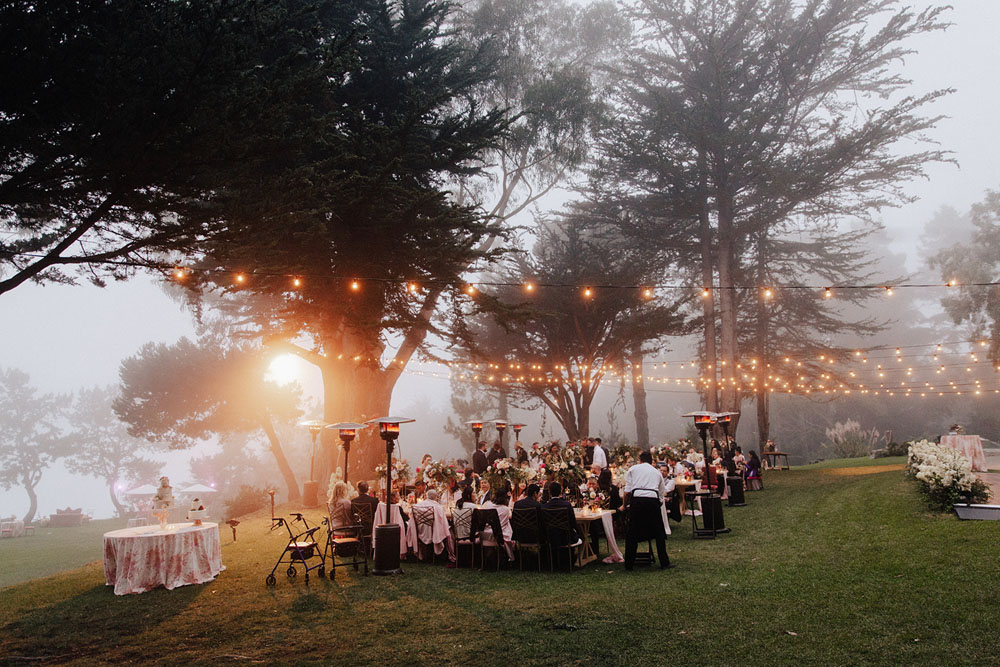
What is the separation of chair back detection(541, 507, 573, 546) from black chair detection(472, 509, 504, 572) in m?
0.84

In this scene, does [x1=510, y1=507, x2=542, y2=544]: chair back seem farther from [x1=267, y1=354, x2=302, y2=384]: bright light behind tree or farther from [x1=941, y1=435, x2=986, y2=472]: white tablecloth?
[x1=267, y1=354, x2=302, y2=384]: bright light behind tree

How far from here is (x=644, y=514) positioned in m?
9.20

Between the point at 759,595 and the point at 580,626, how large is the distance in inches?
85.3

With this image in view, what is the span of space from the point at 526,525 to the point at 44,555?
22.4 meters

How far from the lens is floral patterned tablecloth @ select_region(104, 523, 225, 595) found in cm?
944

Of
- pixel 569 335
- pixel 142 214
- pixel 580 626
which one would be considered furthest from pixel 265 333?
pixel 580 626

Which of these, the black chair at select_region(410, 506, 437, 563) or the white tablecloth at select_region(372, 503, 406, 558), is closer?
the black chair at select_region(410, 506, 437, 563)

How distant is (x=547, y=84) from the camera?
24.7 m

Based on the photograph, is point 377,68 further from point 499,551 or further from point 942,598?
point 942,598

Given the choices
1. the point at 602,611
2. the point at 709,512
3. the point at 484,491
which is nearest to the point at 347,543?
the point at 484,491

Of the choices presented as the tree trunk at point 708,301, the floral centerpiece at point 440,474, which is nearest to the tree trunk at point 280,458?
the tree trunk at point 708,301

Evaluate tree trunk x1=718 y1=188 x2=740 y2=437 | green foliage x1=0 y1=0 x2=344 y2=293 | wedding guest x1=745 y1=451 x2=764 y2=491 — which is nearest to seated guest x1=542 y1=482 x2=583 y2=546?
green foliage x1=0 y1=0 x2=344 y2=293

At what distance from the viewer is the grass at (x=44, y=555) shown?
1833 centimetres

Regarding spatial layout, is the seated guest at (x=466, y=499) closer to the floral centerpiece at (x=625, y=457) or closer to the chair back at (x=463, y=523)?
the chair back at (x=463, y=523)
